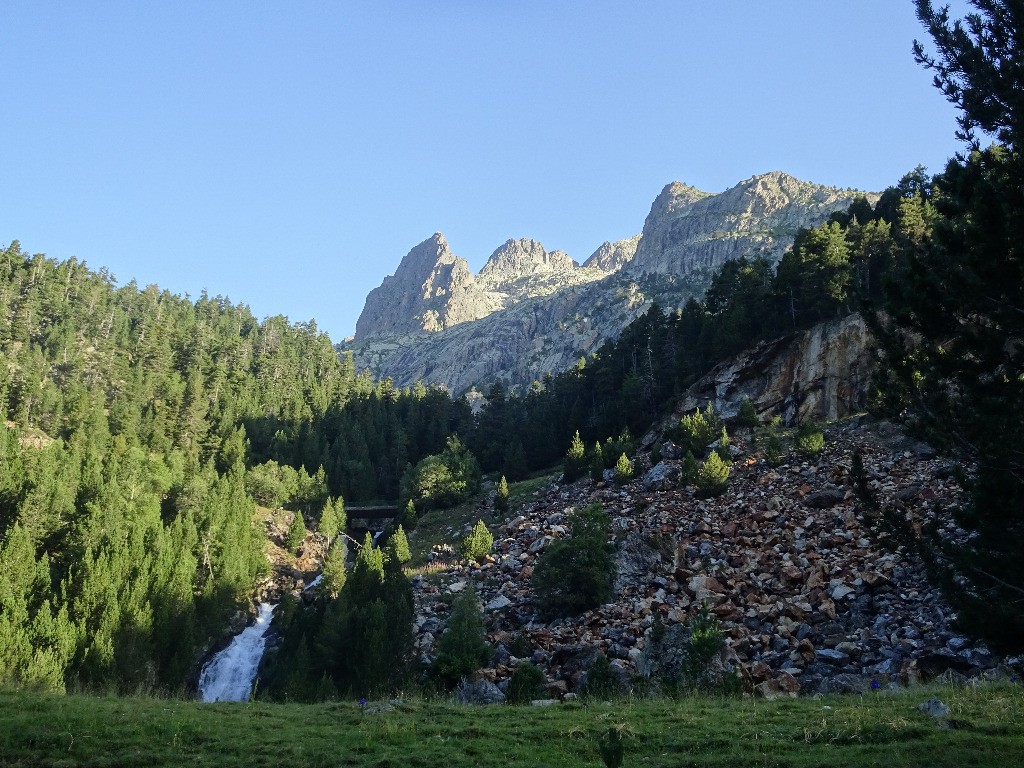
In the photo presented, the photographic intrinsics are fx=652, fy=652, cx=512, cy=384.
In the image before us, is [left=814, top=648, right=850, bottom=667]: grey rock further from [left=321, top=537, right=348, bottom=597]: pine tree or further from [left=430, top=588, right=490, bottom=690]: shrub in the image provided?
[left=321, top=537, right=348, bottom=597]: pine tree

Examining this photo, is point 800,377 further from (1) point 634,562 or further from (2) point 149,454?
(2) point 149,454

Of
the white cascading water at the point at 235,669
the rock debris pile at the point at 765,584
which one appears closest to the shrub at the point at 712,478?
the rock debris pile at the point at 765,584

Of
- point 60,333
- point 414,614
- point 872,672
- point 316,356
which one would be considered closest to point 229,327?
point 316,356

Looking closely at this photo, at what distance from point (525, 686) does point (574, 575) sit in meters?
14.5

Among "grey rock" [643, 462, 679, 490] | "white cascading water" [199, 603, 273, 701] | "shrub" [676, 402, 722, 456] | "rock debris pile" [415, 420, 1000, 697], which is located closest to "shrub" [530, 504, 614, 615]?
"rock debris pile" [415, 420, 1000, 697]

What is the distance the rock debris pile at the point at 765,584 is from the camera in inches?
855

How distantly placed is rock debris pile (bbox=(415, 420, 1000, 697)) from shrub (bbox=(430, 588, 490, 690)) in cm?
108

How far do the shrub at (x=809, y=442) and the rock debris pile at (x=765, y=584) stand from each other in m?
0.71

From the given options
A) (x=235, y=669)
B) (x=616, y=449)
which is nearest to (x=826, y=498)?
(x=616, y=449)

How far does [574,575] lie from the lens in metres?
34.9

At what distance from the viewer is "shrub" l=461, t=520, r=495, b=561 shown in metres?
48.3

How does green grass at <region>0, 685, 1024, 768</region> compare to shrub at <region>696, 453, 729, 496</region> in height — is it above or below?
below

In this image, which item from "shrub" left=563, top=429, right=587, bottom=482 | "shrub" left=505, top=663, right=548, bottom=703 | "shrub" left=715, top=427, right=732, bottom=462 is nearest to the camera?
"shrub" left=505, top=663, right=548, bottom=703

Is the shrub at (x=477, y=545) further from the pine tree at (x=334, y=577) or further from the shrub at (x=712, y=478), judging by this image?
the shrub at (x=712, y=478)
